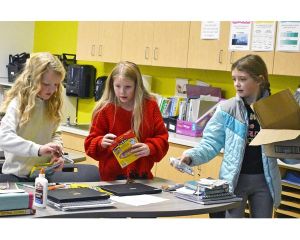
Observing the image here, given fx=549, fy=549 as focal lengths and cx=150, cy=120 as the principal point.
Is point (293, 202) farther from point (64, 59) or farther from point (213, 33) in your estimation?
point (64, 59)

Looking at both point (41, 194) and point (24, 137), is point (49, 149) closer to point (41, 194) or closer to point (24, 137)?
A: point (24, 137)

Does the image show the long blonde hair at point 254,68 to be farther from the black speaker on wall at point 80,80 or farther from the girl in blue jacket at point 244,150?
the black speaker on wall at point 80,80

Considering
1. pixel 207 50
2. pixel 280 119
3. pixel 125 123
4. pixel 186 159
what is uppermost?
pixel 207 50

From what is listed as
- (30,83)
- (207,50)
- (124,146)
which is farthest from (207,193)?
(207,50)

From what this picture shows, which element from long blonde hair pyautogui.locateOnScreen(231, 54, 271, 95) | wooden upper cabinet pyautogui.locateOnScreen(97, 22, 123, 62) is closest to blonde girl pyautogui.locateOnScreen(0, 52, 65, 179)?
long blonde hair pyautogui.locateOnScreen(231, 54, 271, 95)

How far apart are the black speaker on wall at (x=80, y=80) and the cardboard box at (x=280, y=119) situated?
12.5 feet

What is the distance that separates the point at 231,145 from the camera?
3080 mm

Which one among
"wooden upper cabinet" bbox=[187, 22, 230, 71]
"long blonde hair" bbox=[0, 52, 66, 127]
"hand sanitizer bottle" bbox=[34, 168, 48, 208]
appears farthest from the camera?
"wooden upper cabinet" bbox=[187, 22, 230, 71]

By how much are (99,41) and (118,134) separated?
9.52ft

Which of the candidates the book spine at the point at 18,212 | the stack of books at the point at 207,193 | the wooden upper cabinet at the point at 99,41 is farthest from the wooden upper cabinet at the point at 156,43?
the book spine at the point at 18,212

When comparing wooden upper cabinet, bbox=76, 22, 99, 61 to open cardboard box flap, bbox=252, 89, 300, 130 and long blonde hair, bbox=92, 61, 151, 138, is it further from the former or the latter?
open cardboard box flap, bbox=252, 89, 300, 130

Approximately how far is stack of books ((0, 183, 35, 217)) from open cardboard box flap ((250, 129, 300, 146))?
1.07m

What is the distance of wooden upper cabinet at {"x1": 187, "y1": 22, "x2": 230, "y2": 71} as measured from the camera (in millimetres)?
4820

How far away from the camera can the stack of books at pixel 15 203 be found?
2293 mm
